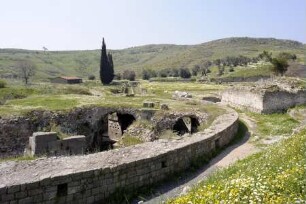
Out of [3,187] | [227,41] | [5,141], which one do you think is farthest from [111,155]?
[227,41]

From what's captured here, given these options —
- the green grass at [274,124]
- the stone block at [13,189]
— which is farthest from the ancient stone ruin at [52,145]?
the green grass at [274,124]

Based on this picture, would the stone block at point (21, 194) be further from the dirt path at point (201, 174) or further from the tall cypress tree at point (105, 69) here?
the tall cypress tree at point (105, 69)

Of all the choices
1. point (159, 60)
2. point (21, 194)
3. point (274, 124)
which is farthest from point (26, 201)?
point (159, 60)

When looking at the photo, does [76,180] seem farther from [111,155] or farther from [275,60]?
[275,60]

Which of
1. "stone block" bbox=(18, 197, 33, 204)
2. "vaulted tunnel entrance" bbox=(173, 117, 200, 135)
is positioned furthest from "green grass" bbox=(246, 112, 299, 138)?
"stone block" bbox=(18, 197, 33, 204)

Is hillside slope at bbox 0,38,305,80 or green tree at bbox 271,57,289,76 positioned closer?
green tree at bbox 271,57,289,76

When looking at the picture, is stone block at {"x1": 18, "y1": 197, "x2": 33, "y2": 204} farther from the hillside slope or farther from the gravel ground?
the hillside slope

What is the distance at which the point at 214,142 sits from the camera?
13992 mm

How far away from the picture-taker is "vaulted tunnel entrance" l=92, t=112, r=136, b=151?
24.2 metres

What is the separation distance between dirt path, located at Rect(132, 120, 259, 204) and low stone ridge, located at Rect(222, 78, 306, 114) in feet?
23.7

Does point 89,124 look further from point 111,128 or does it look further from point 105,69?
point 105,69

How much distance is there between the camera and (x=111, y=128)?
85.0ft

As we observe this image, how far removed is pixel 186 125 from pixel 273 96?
5.82 metres

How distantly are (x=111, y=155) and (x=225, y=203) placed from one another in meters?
5.30
